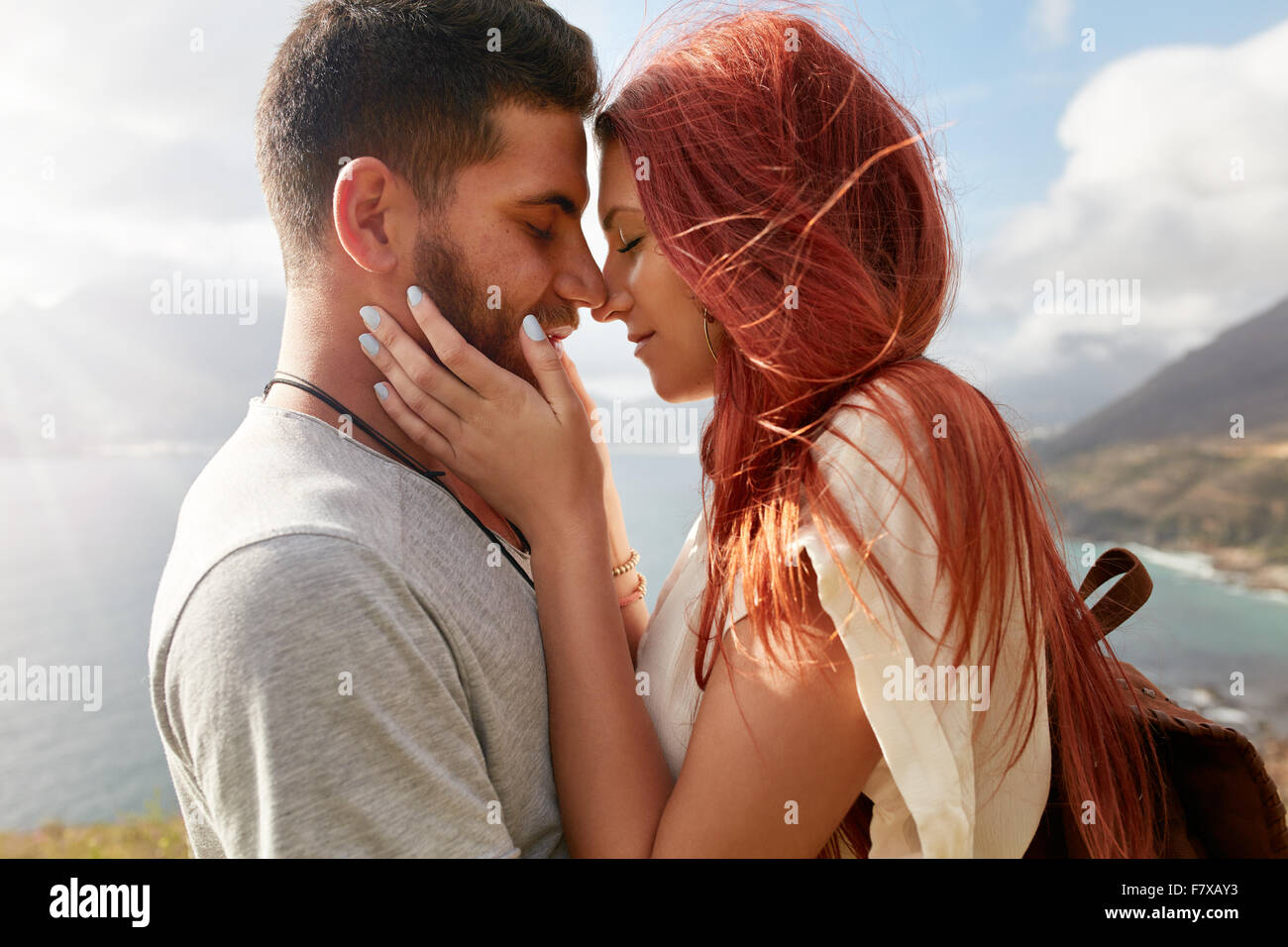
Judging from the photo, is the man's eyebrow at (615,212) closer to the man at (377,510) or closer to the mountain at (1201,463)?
the man at (377,510)

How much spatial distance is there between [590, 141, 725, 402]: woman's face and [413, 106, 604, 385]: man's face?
75mm

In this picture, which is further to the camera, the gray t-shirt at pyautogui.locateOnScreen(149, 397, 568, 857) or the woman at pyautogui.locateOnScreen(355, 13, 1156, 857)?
the woman at pyautogui.locateOnScreen(355, 13, 1156, 857)

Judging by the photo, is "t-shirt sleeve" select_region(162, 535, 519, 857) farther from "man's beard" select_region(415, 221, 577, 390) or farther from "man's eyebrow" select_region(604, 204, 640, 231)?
"man's eyebrow" select_region(604, 204, 640, 231)

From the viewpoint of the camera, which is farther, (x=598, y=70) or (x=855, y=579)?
(x=598, y=70)

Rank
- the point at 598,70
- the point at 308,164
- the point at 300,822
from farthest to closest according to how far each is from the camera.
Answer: the point at 598,70, the point at 308,164, the point at 300,822

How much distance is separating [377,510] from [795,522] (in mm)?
708

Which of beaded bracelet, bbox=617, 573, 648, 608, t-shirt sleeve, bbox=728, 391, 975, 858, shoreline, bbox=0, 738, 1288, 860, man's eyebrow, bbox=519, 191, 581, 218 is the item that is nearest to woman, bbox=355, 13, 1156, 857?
t-shirt sleeve, bbox=728, 391, 975, 858

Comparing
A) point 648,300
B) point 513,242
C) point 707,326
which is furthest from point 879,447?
point 513,242

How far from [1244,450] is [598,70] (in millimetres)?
10796

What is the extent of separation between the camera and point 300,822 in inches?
45.8

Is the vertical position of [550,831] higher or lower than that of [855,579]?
lower

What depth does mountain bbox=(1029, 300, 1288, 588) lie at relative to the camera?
30.3 feet
